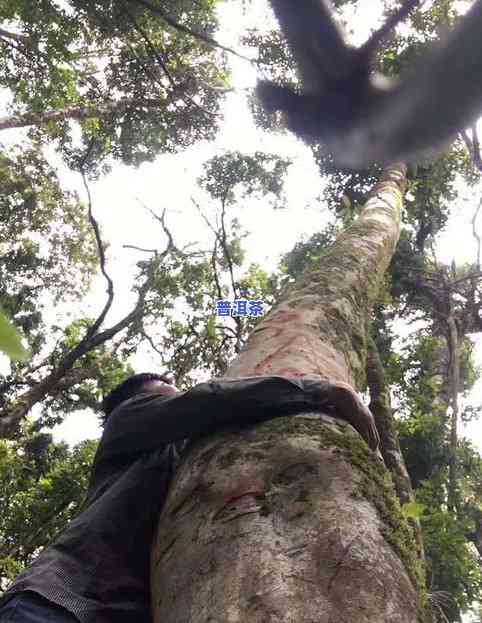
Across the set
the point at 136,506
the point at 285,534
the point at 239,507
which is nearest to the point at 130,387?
the point at 136,506

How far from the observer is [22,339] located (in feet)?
1.04

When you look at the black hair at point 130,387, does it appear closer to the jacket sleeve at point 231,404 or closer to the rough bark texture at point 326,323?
the rough bark texture at point 326,323

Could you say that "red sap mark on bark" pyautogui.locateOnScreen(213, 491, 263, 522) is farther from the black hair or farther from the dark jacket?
the black hair

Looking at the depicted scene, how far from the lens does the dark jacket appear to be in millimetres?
1590

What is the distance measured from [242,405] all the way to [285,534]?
1.80 ft

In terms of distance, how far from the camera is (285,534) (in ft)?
3.62

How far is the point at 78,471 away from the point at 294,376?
24.3 feet

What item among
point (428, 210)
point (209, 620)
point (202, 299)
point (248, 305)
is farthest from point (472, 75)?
point (428, 210)

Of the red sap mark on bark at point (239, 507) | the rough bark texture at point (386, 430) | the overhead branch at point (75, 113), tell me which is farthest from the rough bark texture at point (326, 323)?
the overhead branch at point (75, 113)

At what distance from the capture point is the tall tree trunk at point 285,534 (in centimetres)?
93

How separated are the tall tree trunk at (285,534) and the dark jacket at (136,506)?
9cm

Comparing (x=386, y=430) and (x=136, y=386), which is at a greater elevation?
(x=386, y=430)

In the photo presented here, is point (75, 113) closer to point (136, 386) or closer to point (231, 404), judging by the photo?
point (136, 386)

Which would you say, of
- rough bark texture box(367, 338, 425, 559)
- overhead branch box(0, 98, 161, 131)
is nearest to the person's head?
rough bark texture box(367, 338, 425, 559)
